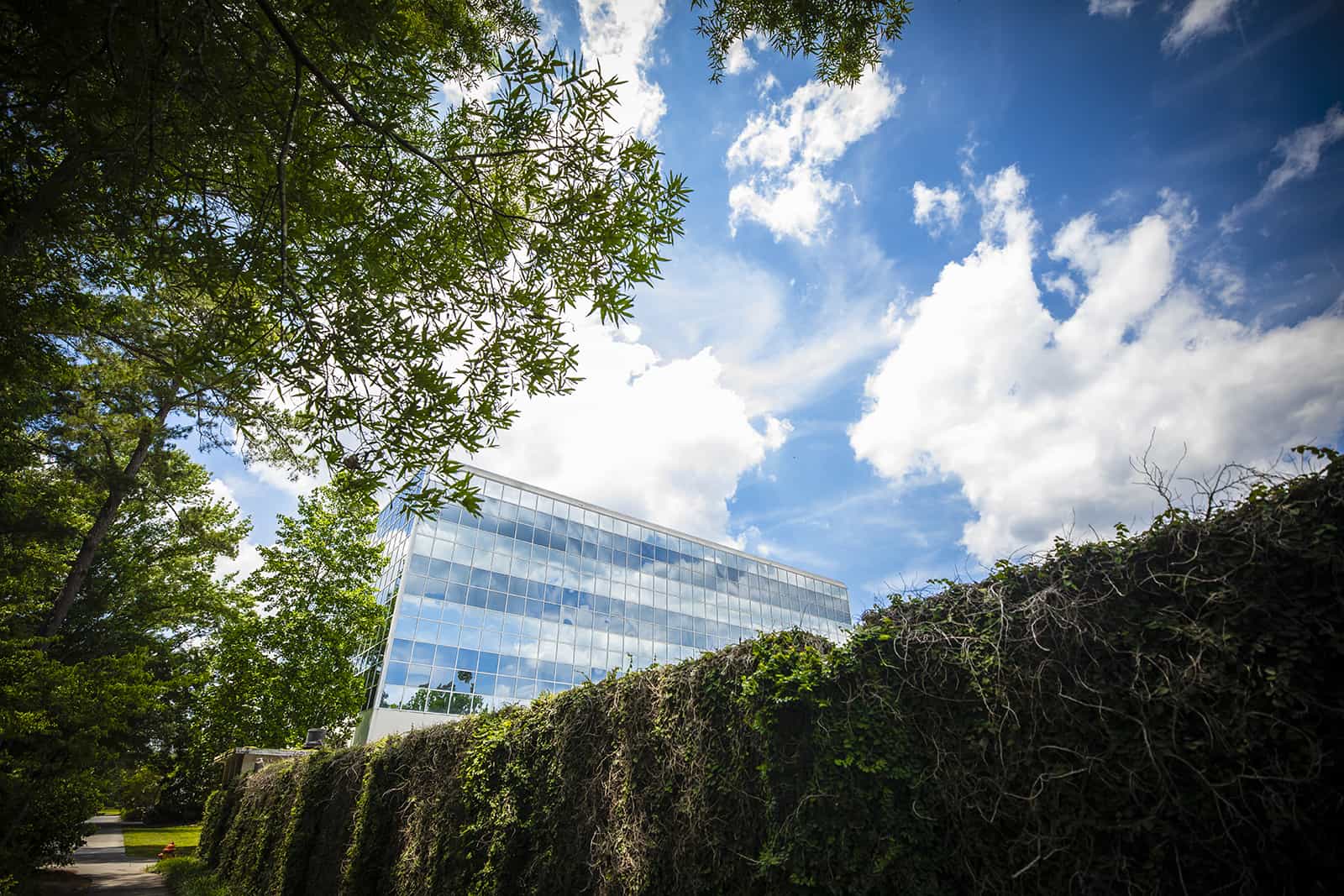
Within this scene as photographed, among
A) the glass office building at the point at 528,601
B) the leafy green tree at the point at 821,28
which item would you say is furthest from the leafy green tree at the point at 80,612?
the leafy green tree at the point at 821,28

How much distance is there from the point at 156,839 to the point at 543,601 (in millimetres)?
20057

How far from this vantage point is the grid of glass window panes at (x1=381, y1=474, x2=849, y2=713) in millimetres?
22844

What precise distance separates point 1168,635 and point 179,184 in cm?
548

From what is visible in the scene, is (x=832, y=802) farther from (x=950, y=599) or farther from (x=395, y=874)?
(x=395, y=874)

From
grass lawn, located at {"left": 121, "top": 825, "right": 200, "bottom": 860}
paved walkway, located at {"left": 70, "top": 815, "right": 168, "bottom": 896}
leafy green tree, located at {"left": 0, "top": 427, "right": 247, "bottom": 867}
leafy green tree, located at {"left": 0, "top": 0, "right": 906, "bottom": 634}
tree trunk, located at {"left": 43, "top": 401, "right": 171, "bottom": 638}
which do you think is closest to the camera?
leafy green tree, located at {"left": 0, "top": 0, "right": 906, "bottom": 634}

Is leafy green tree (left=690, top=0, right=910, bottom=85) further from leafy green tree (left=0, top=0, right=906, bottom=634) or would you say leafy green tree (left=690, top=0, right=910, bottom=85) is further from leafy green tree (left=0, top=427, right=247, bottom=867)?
leafy green tree (left=0, top=427, right=247, bottom=867)

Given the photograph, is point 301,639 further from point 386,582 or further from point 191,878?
point 386,582

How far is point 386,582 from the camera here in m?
24.9

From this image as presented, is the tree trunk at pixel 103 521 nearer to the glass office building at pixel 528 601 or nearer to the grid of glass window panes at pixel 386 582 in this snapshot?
the glass office building at pixel 528 601

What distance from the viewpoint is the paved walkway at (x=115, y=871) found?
11070 millimetres

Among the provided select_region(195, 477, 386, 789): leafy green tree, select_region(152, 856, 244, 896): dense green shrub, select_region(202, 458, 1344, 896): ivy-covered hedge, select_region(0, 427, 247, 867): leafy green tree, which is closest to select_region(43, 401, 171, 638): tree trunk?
select_region(0, 427, 247, 867): leafy green tree

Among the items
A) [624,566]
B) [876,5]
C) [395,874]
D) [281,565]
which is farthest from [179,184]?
[624,566]

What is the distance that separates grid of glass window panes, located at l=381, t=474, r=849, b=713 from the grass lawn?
830 cm

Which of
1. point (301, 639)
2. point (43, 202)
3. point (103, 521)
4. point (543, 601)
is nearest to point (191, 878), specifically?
point (301, 639)
